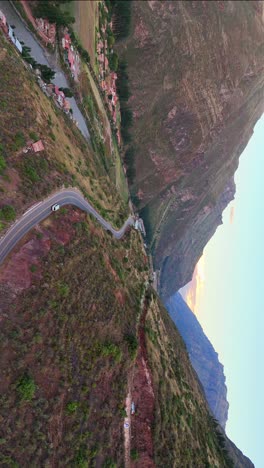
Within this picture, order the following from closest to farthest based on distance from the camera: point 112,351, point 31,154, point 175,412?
→ point 112,351
point 31,154
point 175,412

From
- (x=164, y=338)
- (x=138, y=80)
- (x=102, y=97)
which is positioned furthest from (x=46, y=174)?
(x=138, y=80)

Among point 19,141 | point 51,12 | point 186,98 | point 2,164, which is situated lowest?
point 2,164

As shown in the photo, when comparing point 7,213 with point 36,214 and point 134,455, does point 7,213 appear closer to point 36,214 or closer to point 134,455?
point 36,214

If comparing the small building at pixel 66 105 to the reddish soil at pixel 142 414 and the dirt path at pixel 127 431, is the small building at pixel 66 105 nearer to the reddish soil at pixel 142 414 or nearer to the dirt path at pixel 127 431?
the reddish soil at pixel 142 414

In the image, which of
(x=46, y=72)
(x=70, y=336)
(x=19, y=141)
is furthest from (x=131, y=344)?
(x=46, y=72)

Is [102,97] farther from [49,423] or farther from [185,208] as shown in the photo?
[49,423]

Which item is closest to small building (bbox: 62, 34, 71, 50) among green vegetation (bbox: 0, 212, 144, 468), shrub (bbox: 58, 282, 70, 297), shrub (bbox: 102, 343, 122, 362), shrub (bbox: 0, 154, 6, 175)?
green vegetation (bbox: 0, 212, 144, 468)

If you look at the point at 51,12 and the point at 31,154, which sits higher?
the point at 51,12

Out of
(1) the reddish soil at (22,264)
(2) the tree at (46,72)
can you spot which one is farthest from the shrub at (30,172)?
(2) the tree at (46,72)

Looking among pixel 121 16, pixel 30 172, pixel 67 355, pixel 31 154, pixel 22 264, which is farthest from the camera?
pixel 121 16
